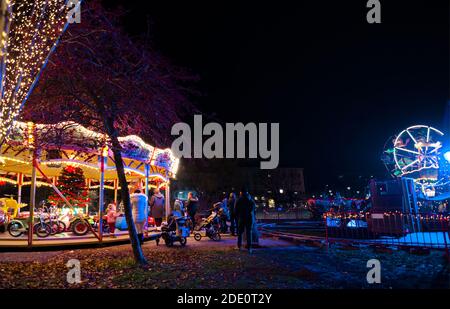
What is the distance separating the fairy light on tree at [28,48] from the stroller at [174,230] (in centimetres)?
579

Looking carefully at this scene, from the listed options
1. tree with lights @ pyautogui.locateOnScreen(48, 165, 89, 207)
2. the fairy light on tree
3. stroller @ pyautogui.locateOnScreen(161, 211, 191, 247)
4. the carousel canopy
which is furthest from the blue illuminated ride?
the fairy light on tree

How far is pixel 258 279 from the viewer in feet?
20.5

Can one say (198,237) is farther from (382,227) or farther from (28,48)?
(28,48)

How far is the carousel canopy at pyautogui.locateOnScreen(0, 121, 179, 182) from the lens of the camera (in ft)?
30.8

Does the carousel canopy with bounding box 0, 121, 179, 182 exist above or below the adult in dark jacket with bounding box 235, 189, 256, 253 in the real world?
above

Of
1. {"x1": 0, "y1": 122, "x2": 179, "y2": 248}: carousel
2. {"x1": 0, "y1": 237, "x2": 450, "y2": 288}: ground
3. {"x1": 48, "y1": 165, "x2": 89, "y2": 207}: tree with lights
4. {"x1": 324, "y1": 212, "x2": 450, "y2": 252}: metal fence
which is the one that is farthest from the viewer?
{"x1": 48, "y1": 165, "x2": 89, "y2": 207}: tree with lights

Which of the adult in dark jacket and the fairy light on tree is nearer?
the fairy light on tree

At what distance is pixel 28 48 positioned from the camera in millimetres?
7141

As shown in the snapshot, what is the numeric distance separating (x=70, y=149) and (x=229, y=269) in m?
7.12

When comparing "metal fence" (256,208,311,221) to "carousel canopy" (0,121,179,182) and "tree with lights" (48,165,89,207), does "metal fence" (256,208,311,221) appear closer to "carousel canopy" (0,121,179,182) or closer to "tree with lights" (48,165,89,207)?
"carousel canopy" (0,121,179,182)

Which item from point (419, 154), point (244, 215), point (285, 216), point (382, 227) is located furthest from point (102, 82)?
point (285, 216)

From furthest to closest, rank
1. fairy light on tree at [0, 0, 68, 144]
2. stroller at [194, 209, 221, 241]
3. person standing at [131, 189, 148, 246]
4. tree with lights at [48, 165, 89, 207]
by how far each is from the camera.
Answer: tree with lights at [48, 165, 89, 207]
stroller at [194, 209, 221, 241]
person standing at [131, 189, 148, 246]
fairy light on tree at [0, 0, 68, 144]

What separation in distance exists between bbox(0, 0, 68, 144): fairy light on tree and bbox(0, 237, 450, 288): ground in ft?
10.1
